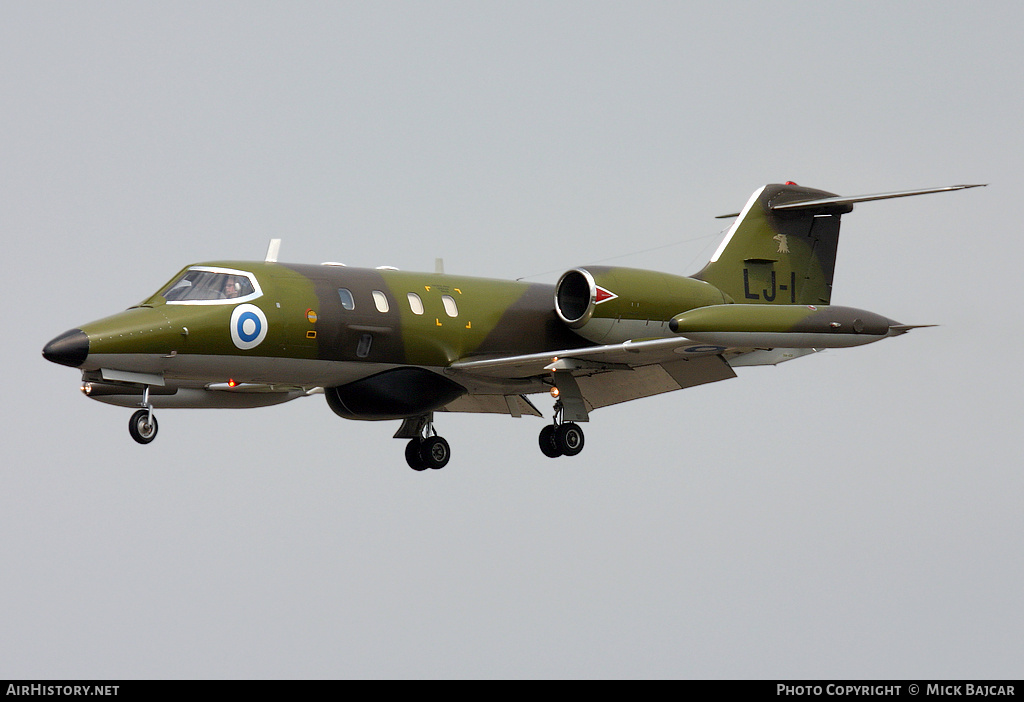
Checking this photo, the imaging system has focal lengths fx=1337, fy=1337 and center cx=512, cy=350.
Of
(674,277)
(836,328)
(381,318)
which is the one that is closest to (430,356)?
(381,318)

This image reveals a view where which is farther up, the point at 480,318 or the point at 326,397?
the point at 480,318

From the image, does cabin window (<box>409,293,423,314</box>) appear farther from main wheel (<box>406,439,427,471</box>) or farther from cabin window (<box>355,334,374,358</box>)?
main wheel (<box>406,439,427,471</box>)

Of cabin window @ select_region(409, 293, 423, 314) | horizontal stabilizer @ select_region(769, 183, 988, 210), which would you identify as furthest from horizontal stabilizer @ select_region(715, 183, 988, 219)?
cabin window @ select_region(409, 293, 423, 314)

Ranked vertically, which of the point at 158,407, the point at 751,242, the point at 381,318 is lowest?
the point at 158,407

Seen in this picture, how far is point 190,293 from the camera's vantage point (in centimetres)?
2169

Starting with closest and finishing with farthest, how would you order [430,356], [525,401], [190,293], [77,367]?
1. [77,367]
2. [190,293]
3. [430,356]
4. [525,401]

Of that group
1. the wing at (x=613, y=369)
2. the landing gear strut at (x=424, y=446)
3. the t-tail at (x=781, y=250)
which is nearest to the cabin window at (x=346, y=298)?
the wing at (x=613, y=369)

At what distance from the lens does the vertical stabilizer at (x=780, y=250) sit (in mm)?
27219

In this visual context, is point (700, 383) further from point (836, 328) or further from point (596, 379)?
point (836, 328)

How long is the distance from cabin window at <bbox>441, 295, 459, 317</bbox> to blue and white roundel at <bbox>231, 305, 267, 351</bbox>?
3.67 meters

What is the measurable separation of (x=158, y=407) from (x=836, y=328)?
1225 centimetres

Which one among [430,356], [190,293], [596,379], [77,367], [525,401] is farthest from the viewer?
[525,401]

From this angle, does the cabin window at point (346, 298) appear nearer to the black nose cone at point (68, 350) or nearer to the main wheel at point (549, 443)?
the black nose cone at point (68, 350)

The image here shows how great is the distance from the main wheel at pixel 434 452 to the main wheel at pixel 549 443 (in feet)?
7.02
